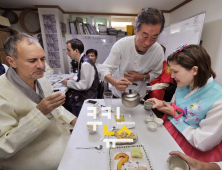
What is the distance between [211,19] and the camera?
240 cm

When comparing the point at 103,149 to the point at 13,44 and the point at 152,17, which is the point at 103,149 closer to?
the point at 13,44

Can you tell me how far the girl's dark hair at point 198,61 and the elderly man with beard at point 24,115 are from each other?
43.7 inches

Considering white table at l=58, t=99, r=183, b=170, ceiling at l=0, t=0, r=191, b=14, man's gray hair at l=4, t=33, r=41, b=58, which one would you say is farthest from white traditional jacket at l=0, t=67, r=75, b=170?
ceiling at l=0, t=0, r=191, b=14

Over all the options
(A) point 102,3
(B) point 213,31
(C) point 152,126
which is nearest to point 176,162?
(C) point 152,126

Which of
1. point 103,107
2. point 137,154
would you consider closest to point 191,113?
point 137,154

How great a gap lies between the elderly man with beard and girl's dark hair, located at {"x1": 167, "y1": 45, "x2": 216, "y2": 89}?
3.64 feet

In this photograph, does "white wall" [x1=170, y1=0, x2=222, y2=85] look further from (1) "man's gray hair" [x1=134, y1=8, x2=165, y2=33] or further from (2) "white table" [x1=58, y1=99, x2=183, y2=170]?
(2) "white table" [x1=58, y1=99, x2=183, y2=170]

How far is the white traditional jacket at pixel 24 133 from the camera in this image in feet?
2.58

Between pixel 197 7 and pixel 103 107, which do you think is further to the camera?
pixel 197 7

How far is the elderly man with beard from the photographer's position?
2.61ft

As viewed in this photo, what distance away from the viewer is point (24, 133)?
796 millimetres

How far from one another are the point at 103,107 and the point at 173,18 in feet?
13.4

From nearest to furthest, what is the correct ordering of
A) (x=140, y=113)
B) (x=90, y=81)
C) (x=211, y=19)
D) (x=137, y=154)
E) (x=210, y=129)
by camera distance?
(x=137, y=154) → (x=210, y=129) → (x=140, y=113) → (x=90, y=81) → (x=211, y=19)

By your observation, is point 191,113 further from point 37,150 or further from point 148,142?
point 37,150
